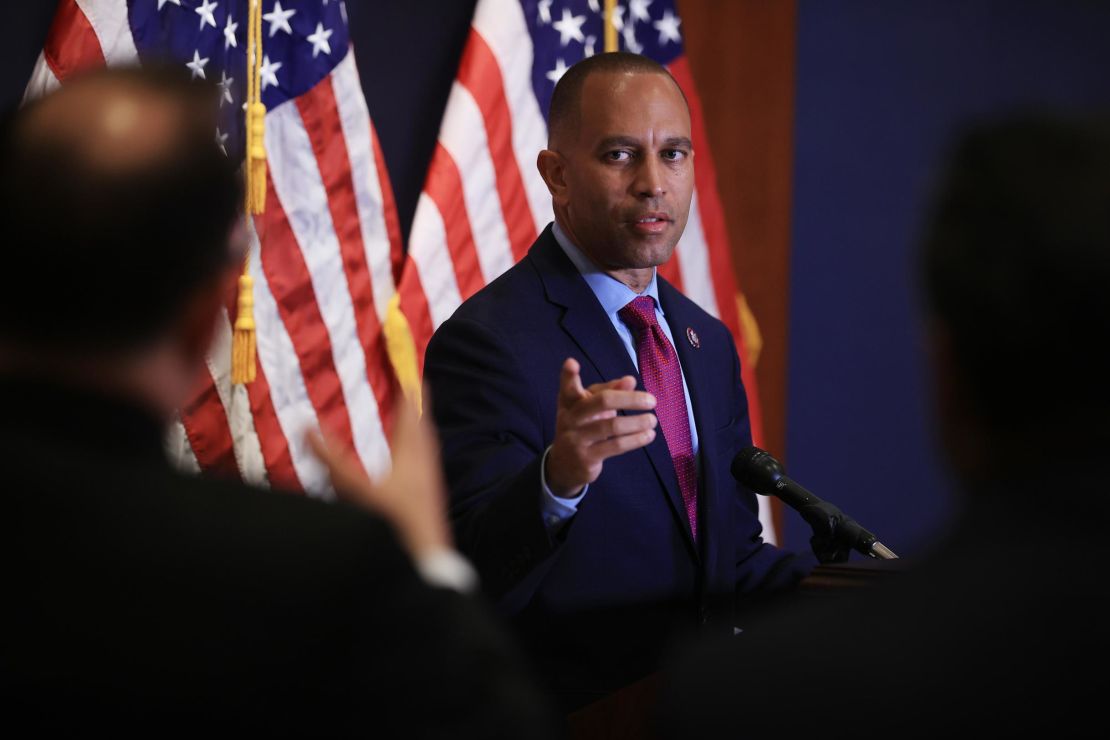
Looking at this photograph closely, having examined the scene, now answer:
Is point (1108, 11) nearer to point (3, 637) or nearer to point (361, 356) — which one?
point (361, 356)

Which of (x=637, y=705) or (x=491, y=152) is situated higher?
(x=491, y=152)

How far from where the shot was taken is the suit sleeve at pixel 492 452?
1.83m

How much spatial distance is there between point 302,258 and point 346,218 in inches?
6.8

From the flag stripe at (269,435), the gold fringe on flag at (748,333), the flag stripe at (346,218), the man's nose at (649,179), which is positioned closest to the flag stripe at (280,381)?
the flag stripe at (269,435)

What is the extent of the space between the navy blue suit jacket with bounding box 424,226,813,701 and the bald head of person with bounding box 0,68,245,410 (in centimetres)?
105

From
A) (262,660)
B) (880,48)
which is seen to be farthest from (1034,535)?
(880,48)

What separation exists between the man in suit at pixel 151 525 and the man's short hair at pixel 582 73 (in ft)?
5.28

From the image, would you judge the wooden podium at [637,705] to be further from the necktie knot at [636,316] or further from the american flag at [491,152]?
the american flag at [491,152]

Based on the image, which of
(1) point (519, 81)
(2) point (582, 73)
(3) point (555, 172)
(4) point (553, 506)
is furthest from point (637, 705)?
(1) point (519, 81)

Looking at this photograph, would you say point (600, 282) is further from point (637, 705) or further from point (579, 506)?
point (637, 705)

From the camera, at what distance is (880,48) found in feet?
15.9

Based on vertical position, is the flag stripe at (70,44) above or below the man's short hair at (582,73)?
above

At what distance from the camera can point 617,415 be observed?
180cm

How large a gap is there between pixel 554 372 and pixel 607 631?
429 mm
